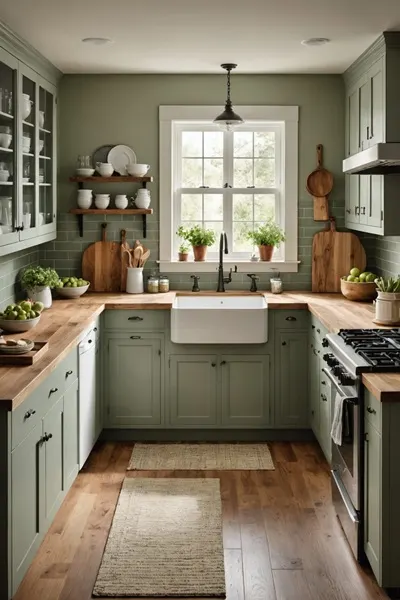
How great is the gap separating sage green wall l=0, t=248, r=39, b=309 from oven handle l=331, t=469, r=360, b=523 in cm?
249

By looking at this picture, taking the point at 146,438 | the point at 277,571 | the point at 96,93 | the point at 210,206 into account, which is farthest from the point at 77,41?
the point at 277,571

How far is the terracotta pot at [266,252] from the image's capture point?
642cm

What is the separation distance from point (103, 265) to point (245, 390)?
1555mm

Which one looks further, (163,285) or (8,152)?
(163,285)

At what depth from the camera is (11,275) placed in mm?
5652

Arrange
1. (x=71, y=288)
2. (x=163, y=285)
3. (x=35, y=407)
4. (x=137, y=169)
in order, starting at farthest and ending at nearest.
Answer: (x=163, y=285) → (x=137, y=169) → (x=71, y=288) → (x=35, y=407)

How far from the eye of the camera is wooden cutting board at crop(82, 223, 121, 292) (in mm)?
6469

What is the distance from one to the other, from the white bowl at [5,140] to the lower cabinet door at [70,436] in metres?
1.43

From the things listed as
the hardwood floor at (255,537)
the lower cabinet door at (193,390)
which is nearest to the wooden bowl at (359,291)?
the lower cabinet door at (193,390)

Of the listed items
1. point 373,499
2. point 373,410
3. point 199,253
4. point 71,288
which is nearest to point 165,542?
point 373,499

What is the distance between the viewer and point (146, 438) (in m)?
5.95

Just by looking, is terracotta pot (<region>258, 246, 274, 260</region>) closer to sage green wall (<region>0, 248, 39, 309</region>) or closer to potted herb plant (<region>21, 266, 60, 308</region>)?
potted herb plant (<region>21, 266, 60, 308</region>)

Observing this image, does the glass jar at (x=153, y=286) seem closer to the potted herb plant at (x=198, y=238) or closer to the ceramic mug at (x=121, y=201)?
the potted herb plant at (x=198, y=238)

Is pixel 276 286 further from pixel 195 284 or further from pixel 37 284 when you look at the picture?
pixel 37 284
